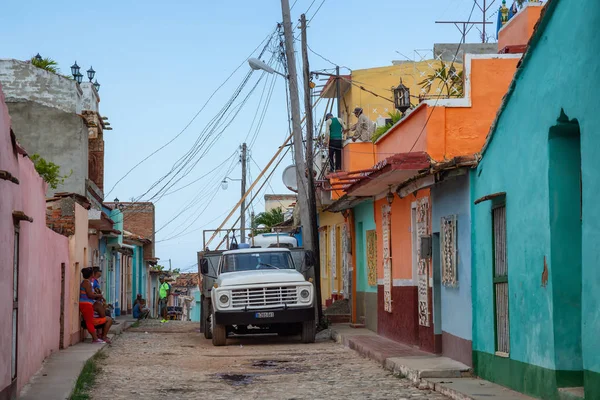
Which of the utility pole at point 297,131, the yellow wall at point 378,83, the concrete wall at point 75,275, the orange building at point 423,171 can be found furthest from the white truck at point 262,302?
the yellow wall at point 378,83

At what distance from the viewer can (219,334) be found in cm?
2198

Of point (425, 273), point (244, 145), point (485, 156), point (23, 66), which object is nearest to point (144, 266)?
point (244, 145)

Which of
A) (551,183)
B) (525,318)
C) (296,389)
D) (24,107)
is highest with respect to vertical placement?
(24,107)

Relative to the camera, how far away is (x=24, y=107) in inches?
1161

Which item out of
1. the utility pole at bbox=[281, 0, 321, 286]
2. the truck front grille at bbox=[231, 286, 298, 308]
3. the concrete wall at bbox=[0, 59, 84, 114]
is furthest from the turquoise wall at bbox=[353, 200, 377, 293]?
the concrete wall at bbox=[0, 59, 84, 114]

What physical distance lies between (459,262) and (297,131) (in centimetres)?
1014

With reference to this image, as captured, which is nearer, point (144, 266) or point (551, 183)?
point (551, 183)

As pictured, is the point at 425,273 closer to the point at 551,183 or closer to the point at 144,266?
the point at 551,183

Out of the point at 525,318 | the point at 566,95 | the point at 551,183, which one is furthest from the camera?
the point at 525,318

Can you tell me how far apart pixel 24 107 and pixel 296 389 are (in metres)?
19.1

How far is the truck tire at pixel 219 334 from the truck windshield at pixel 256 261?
5.73ft

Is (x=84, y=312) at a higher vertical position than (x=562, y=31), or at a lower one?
lower

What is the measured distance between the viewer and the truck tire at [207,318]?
24.2 metres

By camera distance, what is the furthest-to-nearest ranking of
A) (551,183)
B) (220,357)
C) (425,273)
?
1. (220,357)
2. (425,273)
3. (551,183)
